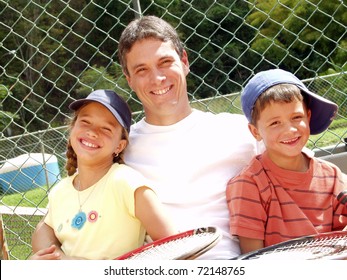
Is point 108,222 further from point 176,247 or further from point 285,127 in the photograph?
point 285,127

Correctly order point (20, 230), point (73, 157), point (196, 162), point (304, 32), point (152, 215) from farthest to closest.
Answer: point (304, 32) → point (20, 230) → point (73, 157) → point (196, 162) → point (152, 215)

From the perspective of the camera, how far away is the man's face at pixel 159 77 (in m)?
2.55

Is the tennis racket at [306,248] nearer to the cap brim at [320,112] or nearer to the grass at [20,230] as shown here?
the cap brim at [320,112]

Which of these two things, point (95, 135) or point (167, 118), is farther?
point (167, 118)

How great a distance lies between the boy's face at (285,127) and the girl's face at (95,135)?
1.75 feet

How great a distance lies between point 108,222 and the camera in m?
2.31

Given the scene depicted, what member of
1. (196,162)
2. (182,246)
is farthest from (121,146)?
(182,246)

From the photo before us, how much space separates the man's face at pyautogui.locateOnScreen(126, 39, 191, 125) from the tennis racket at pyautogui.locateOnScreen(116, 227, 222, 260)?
0.73 meters

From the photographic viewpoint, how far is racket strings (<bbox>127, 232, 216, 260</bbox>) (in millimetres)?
1818

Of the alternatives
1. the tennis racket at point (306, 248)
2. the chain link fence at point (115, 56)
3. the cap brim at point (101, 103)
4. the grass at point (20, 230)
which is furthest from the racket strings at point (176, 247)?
the chain link fence at point (115, 56)

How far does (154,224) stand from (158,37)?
0.73m

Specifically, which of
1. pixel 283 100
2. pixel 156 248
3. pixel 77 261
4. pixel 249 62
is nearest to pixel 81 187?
pixel 77 261

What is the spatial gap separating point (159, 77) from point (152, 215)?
56 cm

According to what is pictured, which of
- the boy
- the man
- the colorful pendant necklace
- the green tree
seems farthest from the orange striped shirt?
the green tree
